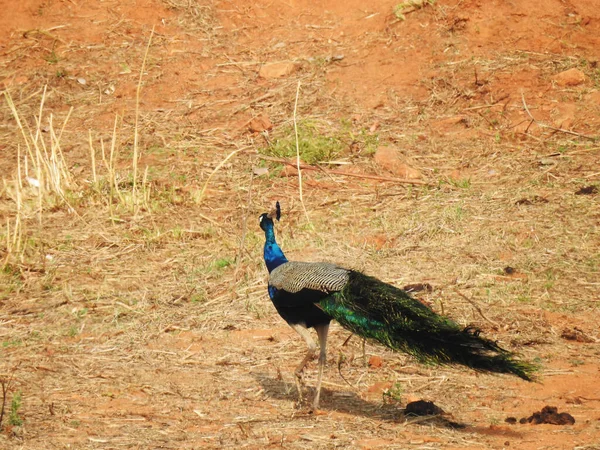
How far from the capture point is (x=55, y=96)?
11070 mm

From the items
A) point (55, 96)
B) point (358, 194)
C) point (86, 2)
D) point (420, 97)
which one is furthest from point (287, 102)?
point (86, 2)

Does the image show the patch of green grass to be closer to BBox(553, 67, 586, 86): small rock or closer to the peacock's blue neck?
BBox(553, 67, 586, 86): small rock

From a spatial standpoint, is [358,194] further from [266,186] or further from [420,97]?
[420,97]

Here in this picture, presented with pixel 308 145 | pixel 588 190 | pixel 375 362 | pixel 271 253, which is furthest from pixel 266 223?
pixel 588 190

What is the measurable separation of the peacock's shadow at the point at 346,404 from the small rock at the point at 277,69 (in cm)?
612

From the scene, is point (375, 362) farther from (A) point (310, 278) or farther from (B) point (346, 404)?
(A) point (310, 278)

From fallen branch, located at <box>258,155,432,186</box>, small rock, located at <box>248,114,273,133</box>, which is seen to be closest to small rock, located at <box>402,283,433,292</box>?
fallen branch, located at <box>258,155,432,186</box>

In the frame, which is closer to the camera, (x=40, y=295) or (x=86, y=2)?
(x=40, y=295)

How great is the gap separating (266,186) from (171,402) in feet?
13.7

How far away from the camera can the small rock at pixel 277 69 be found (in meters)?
10.9

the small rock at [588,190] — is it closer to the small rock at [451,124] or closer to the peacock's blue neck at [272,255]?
the small rock at [451,124]

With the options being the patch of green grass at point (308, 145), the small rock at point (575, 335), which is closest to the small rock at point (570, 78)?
the patch of green grass at point (308, 145)

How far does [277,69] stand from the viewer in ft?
35.9

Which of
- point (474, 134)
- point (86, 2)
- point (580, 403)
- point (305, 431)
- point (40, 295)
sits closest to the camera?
point (305, 431)
